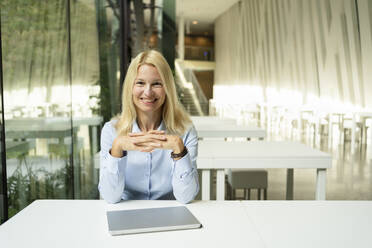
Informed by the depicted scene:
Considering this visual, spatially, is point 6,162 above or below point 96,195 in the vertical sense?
above

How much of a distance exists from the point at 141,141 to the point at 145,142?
16mm

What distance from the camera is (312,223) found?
1238 mm

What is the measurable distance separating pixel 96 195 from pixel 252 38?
1353 centimetres

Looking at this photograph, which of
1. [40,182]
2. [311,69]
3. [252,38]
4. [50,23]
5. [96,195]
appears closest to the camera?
[40,182]

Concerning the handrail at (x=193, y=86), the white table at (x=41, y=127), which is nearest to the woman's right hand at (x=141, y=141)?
the white table at (x=41, y=127)

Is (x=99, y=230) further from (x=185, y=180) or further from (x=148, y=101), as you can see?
(x=148, y=101)

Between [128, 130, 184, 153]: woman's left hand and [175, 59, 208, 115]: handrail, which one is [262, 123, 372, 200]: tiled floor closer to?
[128, 130, 184, 153]: woman's left hand

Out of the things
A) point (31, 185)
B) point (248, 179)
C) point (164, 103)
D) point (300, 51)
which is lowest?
point (248, 179)

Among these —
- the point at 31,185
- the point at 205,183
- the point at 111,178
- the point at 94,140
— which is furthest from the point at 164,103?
the point at 94,140

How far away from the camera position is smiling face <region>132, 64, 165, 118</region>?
65.9 inches

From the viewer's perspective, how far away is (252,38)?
52.4ft

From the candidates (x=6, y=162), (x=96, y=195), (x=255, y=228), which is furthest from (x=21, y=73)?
(x=96, y=195)

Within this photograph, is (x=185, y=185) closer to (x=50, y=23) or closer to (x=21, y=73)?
(x=21, y=73)

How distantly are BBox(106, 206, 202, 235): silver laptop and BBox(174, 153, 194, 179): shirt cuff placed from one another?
0.28 m
